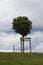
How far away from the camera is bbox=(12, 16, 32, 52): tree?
187 ft

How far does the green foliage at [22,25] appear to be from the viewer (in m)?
57.0

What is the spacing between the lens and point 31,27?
58500 mm

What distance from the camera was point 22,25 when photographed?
57.0 meters

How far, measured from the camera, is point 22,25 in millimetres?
57000

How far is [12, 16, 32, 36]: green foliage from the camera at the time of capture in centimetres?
5697

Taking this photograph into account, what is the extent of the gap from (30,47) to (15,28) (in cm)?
602

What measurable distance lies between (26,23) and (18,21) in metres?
2.00

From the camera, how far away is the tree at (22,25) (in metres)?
57.0
